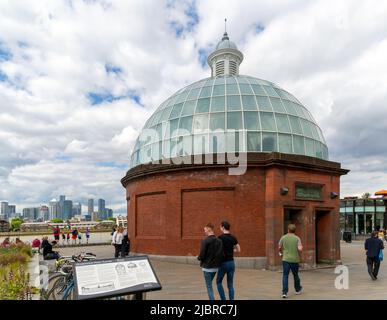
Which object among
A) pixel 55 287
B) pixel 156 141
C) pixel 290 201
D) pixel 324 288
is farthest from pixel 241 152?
pixel 55 287

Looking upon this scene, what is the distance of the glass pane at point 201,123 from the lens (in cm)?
1658

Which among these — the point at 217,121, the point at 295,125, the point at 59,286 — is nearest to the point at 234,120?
the point at 217,121

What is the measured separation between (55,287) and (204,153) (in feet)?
30.6

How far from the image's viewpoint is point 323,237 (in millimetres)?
16016


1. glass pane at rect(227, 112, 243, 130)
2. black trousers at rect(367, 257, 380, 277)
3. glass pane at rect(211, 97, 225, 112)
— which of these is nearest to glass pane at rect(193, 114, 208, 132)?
glass pane at rect(211, 97, 225, 112)

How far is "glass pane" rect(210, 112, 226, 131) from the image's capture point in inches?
643

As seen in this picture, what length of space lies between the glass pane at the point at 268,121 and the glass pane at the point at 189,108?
3.65m

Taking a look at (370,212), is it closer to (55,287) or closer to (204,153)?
(204,153)

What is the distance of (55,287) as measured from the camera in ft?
27.2

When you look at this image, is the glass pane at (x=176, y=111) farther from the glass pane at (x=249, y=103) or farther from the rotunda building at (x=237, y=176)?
the glass pane at (x=249, y=103)

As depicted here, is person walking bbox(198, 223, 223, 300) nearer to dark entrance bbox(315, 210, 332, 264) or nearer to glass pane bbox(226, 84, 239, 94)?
dark entrance bbox(315, 210, 332, 264)

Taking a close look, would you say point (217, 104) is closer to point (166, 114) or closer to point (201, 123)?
point (201, 123)

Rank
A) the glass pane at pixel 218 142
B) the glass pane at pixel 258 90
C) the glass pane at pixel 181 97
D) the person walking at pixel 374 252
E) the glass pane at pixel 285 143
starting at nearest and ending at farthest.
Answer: the person walking at pixel 374 252
the glass pane at pixel 218 142
the glass pane at pixel 285 143
the glass pane at pixel 258 90
the glass pane at pixel 181 97

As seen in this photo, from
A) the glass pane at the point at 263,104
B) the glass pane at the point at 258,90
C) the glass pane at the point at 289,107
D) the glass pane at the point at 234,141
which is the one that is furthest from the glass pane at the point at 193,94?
the glass pane at the point at 289,107
